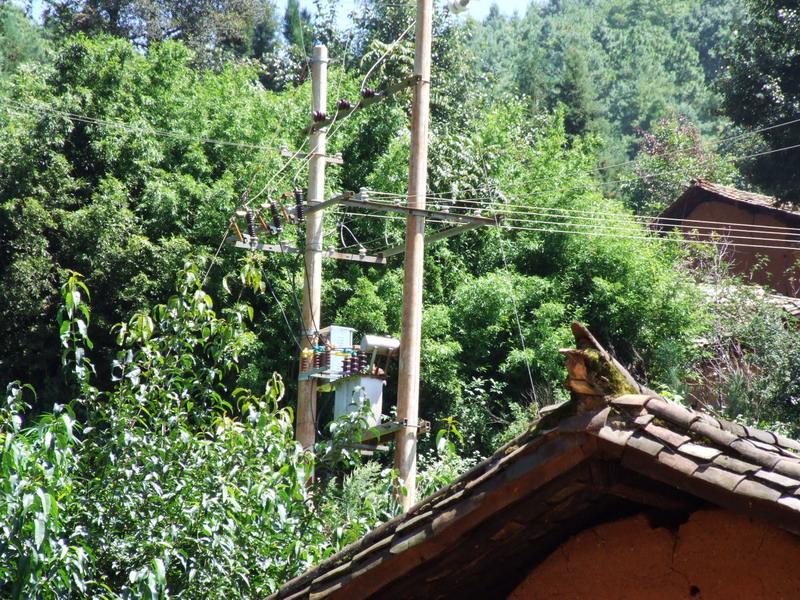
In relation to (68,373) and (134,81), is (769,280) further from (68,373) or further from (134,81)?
(68,373)

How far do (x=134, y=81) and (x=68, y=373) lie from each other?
21.8m

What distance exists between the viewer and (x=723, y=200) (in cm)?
3266

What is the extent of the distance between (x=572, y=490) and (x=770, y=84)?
958 inches

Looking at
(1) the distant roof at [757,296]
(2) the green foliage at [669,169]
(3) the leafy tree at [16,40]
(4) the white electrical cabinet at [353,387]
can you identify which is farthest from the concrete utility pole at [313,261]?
(3) the leafy tree at [16,40]

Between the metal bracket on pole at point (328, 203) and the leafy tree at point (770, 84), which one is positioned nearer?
the metal bracket on pole at point (328, 203)

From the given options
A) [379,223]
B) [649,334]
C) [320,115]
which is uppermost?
[320,115]

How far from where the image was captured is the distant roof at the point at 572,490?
3.53 metres

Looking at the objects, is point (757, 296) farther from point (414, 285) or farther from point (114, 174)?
point (414, 285)

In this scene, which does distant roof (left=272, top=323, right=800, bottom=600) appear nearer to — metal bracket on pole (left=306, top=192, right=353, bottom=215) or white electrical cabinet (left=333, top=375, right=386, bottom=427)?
metal bracket on pole (left=306, top=192, right=353, bottom=215)

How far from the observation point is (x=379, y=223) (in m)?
25.6

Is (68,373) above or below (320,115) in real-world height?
below

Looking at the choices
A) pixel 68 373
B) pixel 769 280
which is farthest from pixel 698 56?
pixel 68 373

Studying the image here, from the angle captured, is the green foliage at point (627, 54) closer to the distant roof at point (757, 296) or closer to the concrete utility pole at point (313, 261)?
the distant roof at point (757, 296)

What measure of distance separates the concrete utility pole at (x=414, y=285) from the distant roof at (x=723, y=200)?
719 inches
